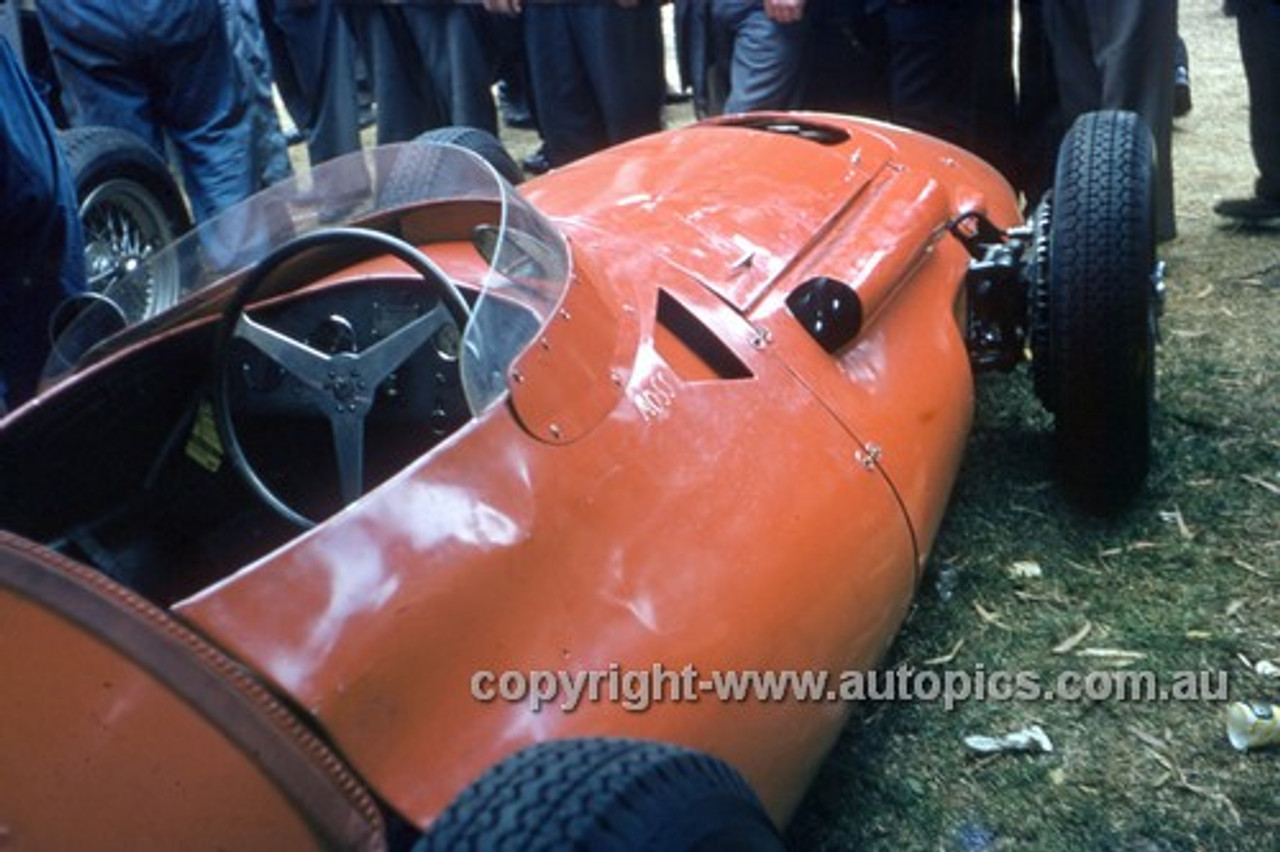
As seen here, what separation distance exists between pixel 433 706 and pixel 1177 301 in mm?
3540

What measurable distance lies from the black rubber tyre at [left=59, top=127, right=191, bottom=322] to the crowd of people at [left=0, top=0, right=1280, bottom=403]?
1.28ft

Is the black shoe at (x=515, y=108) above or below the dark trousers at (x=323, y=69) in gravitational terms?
below

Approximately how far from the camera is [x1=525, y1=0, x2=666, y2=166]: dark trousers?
524 cm

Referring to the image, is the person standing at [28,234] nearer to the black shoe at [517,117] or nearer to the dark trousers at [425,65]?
the dark trousers at [425,65]

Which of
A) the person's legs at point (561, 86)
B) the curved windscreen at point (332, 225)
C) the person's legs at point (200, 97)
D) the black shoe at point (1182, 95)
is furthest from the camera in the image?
the black shoe at point (1182, 95)

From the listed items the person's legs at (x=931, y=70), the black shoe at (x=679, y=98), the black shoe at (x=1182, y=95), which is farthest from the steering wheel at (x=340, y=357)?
the black shoe at (x=679, y=98)

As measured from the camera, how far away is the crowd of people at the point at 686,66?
4.95 metres

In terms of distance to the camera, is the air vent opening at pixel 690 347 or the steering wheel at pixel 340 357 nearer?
the steering wheel at pixel 340 357

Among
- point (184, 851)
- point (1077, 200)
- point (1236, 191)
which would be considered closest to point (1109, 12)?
point (1236, 191)

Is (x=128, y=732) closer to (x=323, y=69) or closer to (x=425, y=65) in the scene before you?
(x=425, y=65)

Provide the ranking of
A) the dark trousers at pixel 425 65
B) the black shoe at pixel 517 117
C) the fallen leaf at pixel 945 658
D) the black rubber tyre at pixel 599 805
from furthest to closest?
the black shoe at pixel 517 117, the dark trousers at pixel 425 65, the fallen leaf at pixel 945 658, the black rubber tyre at pixel 599 805

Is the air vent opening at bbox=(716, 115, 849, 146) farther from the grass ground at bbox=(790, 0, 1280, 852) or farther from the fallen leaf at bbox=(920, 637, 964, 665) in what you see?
the fallen leaf at bbox=(920, 637, 964, 665)

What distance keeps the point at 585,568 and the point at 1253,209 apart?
4.04 m

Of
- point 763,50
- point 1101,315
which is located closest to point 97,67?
point 763,50
